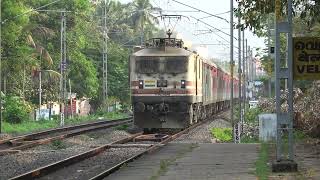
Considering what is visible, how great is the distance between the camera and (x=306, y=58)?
1330 centimetres

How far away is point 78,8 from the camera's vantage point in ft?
191

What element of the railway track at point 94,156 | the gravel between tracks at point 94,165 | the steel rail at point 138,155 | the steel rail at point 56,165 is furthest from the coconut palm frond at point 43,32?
the gravel between tracks at point 94,165

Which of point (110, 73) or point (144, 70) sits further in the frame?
point (110, 73)

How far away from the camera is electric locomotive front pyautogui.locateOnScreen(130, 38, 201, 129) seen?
27047 mm

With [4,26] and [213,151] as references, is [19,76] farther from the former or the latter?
[213,151]

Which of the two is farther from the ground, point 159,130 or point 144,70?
point 144,70

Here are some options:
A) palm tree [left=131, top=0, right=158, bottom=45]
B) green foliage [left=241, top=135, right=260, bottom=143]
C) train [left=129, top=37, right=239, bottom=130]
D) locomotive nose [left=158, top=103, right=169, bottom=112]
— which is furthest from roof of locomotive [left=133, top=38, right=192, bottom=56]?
palm tree [left=131, top=0, right=158, bottom=45]

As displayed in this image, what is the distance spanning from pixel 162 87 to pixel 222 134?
11.6 feet

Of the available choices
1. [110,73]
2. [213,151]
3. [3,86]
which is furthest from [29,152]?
[110,73]

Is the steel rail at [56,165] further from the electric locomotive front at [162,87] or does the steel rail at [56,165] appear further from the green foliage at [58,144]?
the electric locomotive front at [162,87]

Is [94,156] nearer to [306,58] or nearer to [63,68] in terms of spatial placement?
[306,58]

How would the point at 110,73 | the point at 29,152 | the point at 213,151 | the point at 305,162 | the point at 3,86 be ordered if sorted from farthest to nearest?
1. the point at 110,73
2. the point at 3,86
3. the point at 29,152
4. the point at 213,151
5. the point at 305,162

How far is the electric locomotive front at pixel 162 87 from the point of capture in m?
27.0

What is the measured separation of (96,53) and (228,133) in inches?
1708
